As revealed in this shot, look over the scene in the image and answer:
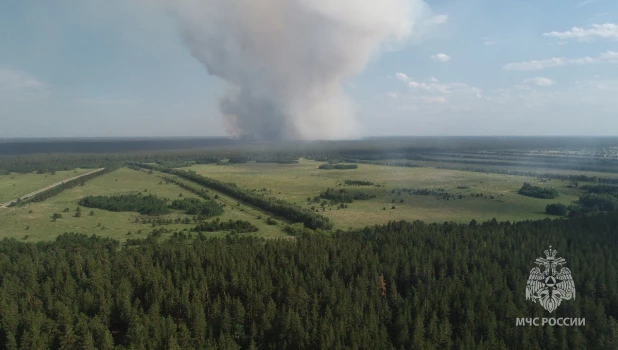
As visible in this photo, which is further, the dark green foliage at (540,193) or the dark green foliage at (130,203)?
the dark green foliage at (540,193)

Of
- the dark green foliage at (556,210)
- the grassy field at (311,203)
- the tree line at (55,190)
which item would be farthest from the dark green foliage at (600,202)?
the tree line at (55,190)

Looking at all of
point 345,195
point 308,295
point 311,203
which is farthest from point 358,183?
point 308,295

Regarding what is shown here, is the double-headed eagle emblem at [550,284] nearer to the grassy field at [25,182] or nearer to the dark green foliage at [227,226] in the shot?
the dark green foliage at [227,226]

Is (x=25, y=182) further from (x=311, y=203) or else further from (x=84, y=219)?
(x=311, y=203)

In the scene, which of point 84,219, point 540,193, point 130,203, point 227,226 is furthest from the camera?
point 540,193

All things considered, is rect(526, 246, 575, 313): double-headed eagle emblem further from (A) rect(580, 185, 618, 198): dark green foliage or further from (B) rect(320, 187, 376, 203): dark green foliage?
(A) rect(580, 185, 618, 198): dark green foliage

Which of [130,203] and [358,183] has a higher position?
[358,183]
